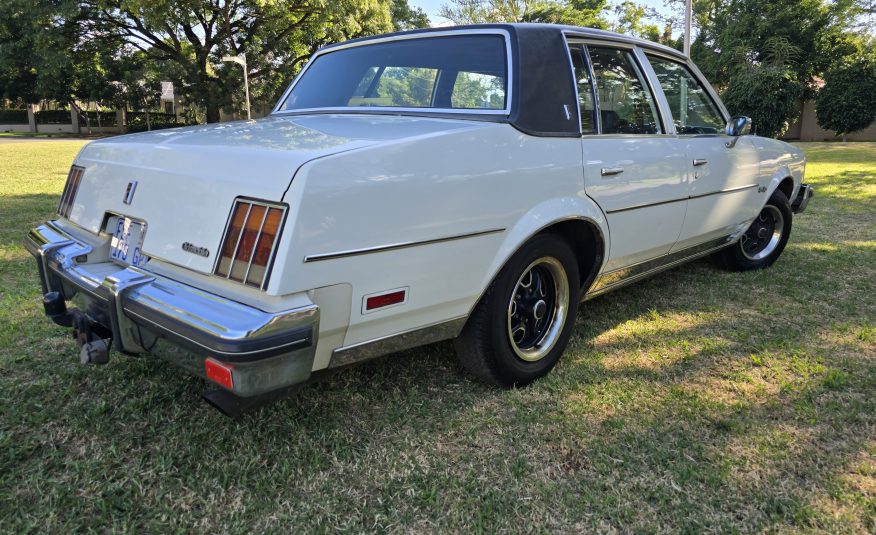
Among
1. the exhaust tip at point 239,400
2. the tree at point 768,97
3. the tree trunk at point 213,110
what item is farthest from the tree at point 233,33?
the exhaust tip at point 239,400

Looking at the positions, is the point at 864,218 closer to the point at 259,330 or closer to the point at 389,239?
the point at 389,239

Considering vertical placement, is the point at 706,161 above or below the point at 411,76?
below

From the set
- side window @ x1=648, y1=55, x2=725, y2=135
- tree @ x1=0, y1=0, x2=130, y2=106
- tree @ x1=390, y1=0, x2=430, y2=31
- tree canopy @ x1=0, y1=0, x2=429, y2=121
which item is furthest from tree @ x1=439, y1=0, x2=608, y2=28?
side window @ x1=648, y1=55, x2=725, y2=135

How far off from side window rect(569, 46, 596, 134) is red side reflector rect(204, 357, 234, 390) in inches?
79.1

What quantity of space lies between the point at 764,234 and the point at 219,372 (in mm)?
4765

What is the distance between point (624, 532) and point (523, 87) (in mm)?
1885

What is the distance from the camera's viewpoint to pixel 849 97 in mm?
21891

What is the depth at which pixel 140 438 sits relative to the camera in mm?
2375

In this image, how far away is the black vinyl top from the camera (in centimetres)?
259

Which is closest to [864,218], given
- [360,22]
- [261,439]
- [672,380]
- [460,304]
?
[672,380]

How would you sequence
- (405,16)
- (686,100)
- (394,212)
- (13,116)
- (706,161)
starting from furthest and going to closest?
(13,116), (405,16), (686,100), (706,161), (394,212)

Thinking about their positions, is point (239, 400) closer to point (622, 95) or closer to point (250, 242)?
point (250, 242)

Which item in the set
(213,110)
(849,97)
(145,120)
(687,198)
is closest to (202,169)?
(687,198)

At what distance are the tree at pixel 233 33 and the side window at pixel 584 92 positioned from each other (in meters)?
Answer: 24.2
